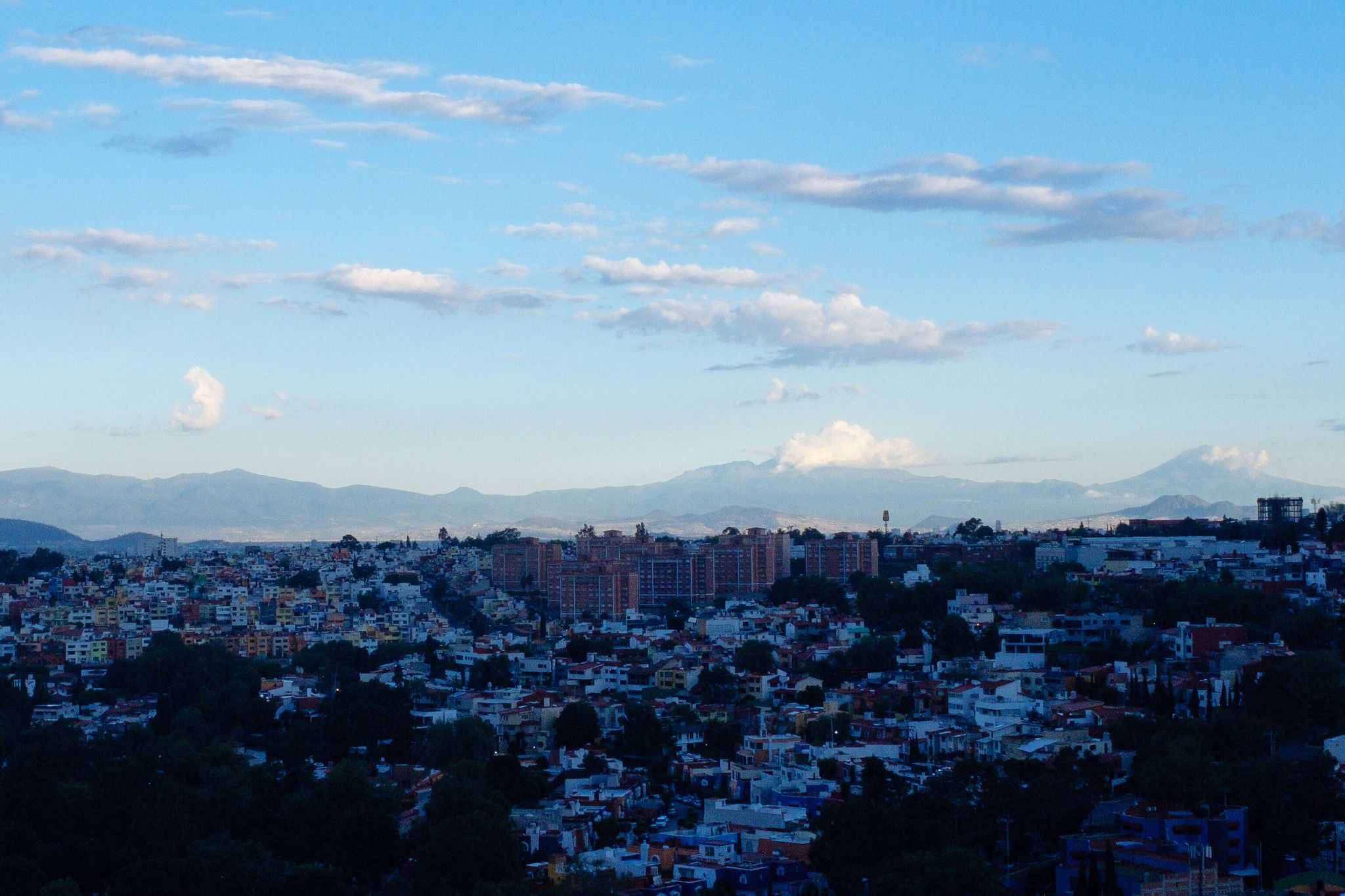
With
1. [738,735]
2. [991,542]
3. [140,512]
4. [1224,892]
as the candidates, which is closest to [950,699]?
[738,735]

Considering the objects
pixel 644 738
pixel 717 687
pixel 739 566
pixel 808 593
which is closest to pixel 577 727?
pixel 644 738

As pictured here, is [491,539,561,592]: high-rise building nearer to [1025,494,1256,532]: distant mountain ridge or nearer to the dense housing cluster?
the dense housing cluster

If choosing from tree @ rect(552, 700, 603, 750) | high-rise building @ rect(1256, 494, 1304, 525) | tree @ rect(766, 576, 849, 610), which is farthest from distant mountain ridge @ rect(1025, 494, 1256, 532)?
tree @ rect(552, 700, 603, 750)

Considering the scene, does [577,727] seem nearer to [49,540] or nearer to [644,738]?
[644,738]

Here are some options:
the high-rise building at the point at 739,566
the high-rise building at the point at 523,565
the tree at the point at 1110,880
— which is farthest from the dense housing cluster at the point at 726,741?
the high-rise building at the point at 523,565

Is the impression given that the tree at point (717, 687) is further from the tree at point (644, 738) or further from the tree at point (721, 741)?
the tree at point (721, 741)

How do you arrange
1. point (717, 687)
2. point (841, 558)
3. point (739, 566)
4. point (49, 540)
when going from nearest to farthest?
point (717, 687), point (739, 566), point (841, 558), point (49, 540)
